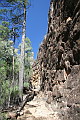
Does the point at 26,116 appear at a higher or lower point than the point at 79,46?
lower

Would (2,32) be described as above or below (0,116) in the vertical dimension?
above

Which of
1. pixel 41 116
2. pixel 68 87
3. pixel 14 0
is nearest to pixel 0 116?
pixel 41 116

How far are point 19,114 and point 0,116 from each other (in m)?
1.52

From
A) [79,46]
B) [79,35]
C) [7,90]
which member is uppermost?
[79,35]

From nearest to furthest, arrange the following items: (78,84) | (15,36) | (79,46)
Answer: (78,84) → (79,46) → (15,36)

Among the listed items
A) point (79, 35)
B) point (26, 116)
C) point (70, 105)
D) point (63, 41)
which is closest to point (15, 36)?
point (63, 41)

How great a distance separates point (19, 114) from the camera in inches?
207

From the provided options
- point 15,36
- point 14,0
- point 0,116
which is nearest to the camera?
point 0,116

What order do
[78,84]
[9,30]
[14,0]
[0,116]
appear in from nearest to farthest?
[0,116]
[78,84]
[14,0]
[9,30]

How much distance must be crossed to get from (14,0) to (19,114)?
238 inches

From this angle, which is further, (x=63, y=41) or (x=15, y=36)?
(x=15, y=36)

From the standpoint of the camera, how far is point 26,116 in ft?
16.8

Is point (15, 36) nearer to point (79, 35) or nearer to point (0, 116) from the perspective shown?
point (79, 35)

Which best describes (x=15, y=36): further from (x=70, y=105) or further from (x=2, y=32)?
(x=70, y=105)
